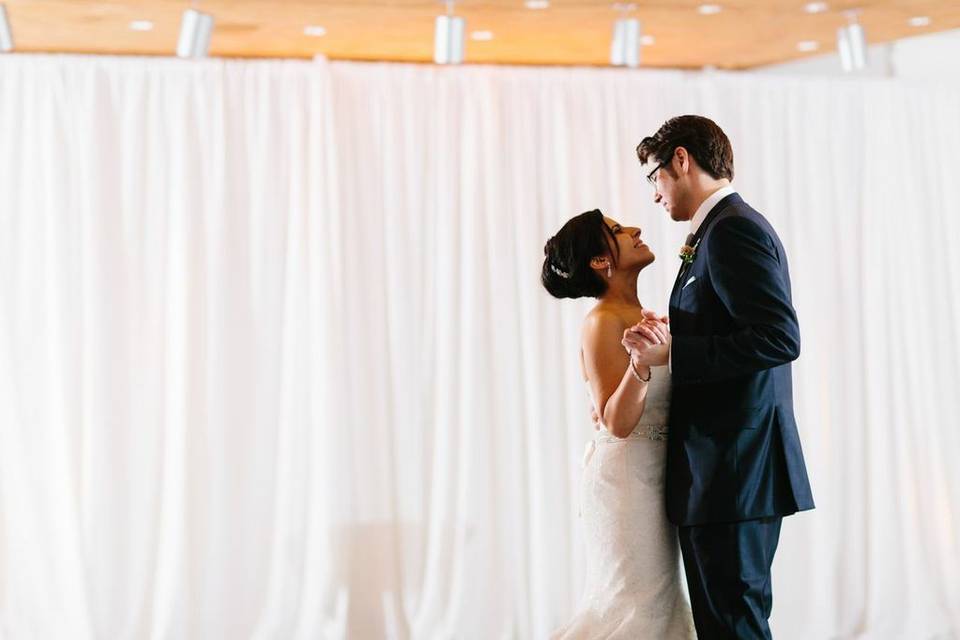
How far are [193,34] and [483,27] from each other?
4.00 feet

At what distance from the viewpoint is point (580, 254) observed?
2971 mm

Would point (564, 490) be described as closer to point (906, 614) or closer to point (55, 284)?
point (906, 614)

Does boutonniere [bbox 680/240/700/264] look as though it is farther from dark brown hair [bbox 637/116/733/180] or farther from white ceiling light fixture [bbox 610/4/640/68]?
white ceiling light fixture [bbox 610/4/640/68]

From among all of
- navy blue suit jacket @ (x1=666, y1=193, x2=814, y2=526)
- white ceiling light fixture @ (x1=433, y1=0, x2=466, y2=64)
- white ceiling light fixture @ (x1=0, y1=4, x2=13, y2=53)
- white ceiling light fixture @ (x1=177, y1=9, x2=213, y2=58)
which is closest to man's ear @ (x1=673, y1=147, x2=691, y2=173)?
navy blue suit jacket @ (x1=666, y1=193, x2=814, y2=526)

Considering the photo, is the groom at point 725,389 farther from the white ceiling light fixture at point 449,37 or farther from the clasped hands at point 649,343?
the white ceiling light fixture at point 449,37

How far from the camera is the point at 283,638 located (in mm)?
4934

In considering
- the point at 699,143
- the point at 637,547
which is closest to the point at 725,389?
the point at 637,547

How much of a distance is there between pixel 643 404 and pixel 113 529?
295cm

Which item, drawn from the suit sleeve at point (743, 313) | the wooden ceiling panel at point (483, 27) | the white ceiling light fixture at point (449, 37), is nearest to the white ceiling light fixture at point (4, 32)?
the wooden ceiling panel at point (483, 27)

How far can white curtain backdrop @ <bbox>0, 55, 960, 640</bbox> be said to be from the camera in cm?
493

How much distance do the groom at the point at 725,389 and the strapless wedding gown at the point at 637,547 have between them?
127mm

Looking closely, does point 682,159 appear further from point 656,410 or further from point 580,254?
point 656,410

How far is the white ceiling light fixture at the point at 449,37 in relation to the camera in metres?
4.33

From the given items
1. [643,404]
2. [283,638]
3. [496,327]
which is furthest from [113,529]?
[643,404]
